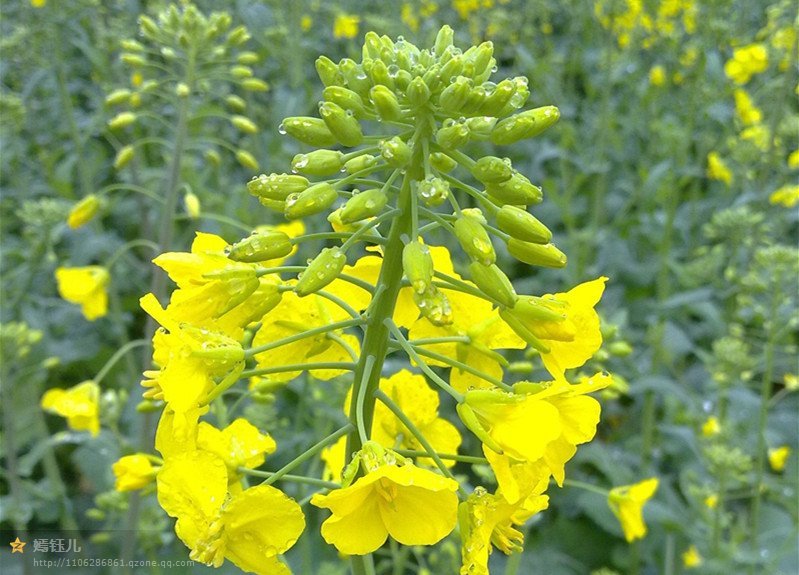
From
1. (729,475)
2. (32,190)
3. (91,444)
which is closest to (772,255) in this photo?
(729,475)

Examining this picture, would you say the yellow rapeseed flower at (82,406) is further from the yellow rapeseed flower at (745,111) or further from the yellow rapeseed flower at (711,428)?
the yellow rapeseed flower at (745,111)

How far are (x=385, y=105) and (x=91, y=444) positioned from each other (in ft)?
8.91

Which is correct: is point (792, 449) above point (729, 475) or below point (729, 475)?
below

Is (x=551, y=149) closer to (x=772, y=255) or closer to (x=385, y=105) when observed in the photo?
(x=772, y=255)

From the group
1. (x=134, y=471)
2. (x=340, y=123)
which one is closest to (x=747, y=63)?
(x=340, y=123)

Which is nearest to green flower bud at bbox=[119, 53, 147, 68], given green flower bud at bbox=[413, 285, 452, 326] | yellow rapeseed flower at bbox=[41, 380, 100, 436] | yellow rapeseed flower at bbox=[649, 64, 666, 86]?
yellow rapeseed flower at bbox=[41, 380, 100, 436]

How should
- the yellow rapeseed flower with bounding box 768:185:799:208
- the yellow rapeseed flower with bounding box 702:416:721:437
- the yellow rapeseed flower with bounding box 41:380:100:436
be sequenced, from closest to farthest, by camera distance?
the yellow rapeseed flower with bounding box 41:380:100:436 → the yellow rapeseed flower with bounding box 702:416:721:437 → the yellow rapeseed flower with bounding box 768:185:799:208

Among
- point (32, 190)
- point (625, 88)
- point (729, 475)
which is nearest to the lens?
point (729, 475)

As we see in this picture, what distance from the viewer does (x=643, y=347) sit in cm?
534

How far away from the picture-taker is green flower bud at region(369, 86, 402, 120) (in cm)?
155

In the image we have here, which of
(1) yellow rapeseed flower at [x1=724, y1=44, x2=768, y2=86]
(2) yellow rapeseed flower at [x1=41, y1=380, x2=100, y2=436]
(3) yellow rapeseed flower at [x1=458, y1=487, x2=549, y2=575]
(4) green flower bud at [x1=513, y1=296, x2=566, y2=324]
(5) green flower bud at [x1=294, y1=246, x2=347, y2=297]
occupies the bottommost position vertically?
(2) yellow rapeseed flower at [x1=41, y1=380, x2=100, y2=436]

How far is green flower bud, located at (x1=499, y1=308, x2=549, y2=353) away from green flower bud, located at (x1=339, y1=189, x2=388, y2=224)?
336 mm

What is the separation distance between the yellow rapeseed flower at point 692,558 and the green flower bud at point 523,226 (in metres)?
2.76

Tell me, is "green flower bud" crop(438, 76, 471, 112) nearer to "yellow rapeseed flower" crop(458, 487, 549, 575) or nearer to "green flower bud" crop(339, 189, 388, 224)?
"green flower bud" crop(339, 189, 388, 224)
